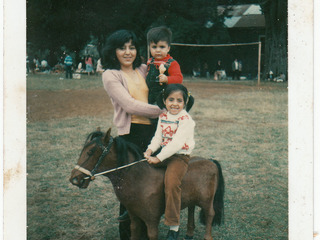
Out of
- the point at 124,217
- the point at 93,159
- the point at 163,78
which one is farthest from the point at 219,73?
the point at 93,159

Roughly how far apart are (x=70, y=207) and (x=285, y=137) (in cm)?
603

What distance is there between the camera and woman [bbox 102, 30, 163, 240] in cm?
325

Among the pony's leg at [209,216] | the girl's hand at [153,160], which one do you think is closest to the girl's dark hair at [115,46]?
the girl's hand at [153,160]

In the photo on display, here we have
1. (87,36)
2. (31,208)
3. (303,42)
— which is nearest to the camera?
(303,42)

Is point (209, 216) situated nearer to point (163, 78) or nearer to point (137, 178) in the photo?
point (137, 178)

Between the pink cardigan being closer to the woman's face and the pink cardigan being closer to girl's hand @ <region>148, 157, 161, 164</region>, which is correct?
the woman's face

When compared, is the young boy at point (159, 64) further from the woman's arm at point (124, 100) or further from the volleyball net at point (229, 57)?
the volleyball net at point (229, 57)

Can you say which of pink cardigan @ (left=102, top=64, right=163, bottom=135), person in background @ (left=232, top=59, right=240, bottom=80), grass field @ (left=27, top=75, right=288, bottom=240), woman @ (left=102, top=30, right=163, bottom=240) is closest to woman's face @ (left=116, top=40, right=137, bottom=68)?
woman @ (left=102, top=30, right=163, bottom=240)

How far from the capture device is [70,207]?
497cm

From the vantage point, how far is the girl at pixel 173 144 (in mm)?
3039

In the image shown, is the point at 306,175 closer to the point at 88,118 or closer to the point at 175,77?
the point at 175,77

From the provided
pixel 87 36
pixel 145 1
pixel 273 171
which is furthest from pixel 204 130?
pixel 87 36

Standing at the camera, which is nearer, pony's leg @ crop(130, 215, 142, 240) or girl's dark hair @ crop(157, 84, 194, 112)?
girl's dark hair @ crop(157, 84, 194, 112)

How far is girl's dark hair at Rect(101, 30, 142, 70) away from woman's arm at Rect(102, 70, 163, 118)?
109 mm
